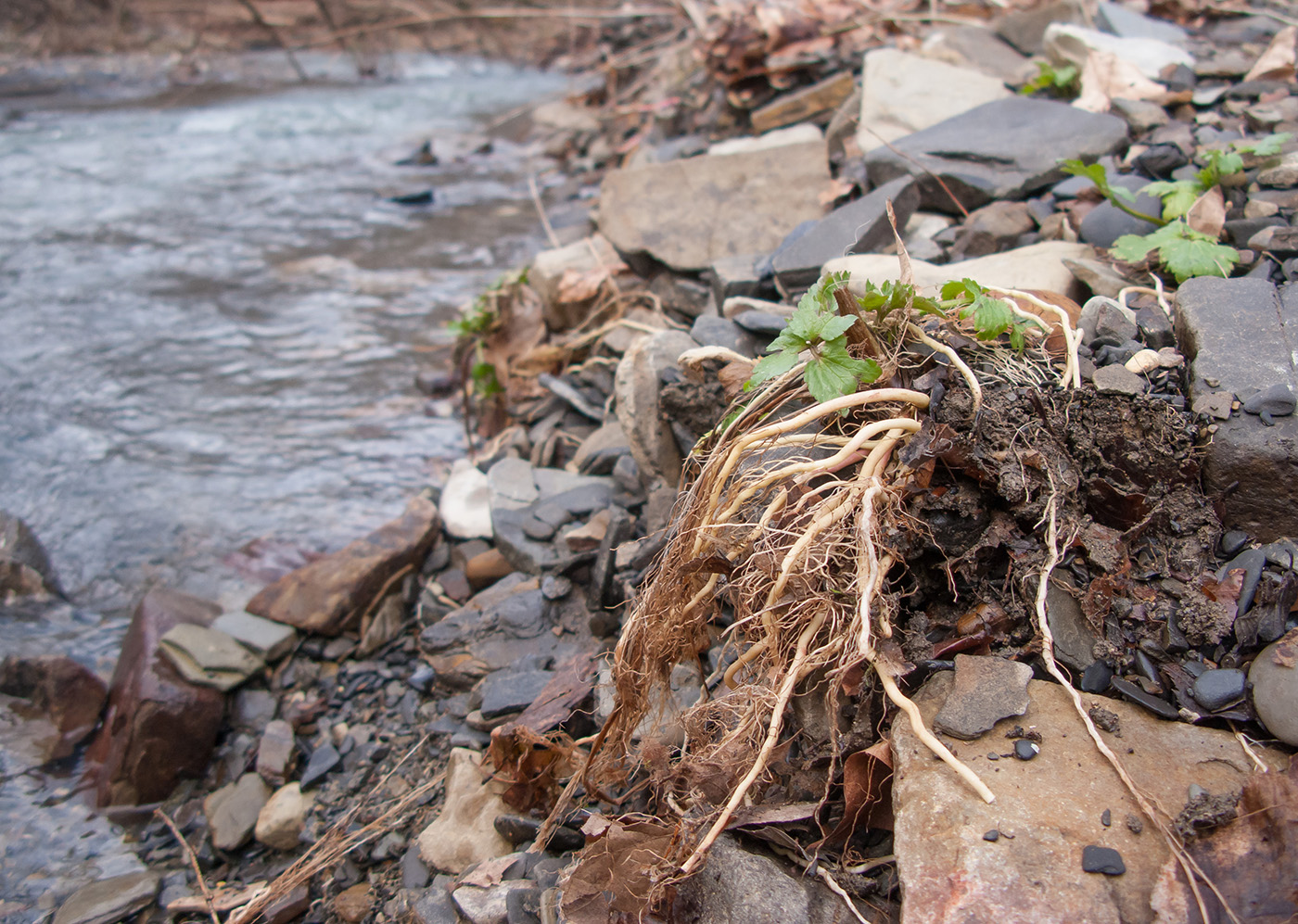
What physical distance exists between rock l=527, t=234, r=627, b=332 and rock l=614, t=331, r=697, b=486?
1.55 m

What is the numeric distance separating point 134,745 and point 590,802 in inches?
62.4

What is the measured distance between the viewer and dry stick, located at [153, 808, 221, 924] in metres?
2.11

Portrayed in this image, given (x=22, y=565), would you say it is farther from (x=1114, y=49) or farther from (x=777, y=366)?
(x=1114, y=49)

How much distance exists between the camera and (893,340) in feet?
6.01

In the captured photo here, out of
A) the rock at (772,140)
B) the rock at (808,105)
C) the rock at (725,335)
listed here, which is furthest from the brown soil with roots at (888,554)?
the rock at (808,105)

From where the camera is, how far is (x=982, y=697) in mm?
1559

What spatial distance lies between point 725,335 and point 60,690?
105 inches

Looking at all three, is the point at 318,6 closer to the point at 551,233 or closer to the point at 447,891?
the point at 551,233

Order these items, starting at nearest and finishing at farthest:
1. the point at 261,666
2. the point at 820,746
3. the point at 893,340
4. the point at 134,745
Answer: the point at 820,746, the point at 893,340, the point at 134,745, the point at 261,666

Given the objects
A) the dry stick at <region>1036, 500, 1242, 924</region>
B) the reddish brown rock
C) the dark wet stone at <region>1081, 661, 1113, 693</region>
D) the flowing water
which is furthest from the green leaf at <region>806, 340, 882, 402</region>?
the reddish brown rock

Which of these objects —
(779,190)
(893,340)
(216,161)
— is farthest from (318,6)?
(893,340)

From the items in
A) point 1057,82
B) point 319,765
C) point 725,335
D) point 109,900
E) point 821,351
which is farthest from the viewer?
point 1057,82

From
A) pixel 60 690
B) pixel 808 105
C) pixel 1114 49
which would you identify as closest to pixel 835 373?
pixel 60 690

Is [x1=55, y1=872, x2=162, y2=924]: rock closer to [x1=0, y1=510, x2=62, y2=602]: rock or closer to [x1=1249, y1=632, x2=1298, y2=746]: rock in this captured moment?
[x1=0, y1=510, x2=62, y2=602]: rock
